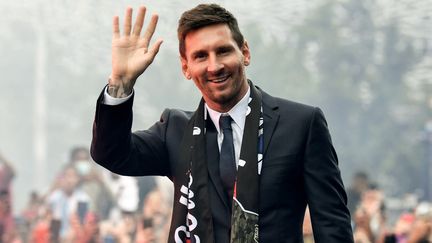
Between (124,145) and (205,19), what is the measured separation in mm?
459

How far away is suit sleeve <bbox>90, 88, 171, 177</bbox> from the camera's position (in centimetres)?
371

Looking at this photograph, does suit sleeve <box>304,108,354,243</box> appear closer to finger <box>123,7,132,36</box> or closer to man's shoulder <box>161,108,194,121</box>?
man's shoulder <box>161,108,194,121</box>

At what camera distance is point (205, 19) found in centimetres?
368

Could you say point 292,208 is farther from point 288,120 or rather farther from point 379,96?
point 379,96

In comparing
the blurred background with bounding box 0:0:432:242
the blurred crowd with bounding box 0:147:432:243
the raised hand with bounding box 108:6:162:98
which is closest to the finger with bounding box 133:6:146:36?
the raised hand with bounding box 108:6:162:98

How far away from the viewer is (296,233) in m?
3.69

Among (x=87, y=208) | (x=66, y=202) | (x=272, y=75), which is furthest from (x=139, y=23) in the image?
(x=272, y=75)

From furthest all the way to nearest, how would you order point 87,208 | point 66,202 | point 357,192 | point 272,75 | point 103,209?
point 272,75
point 66,202
point 103,209
point 87,208
point 357,192

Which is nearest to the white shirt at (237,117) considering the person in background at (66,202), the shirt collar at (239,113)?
the shirt collar at (239,113)

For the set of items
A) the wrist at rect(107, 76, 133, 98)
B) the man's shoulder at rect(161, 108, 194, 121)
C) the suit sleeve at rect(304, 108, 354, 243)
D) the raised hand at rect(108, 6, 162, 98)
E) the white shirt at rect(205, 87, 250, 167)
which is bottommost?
the suit sleeve at rect(304, 108, 354, 243)

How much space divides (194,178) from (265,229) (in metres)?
0.27

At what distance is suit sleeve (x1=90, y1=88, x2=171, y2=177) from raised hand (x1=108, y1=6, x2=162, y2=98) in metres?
0.05

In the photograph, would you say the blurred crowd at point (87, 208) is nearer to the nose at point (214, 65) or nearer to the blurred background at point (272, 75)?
the blurred background at point (272, 75)

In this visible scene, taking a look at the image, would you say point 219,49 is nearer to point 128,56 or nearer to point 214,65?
point 214,65
